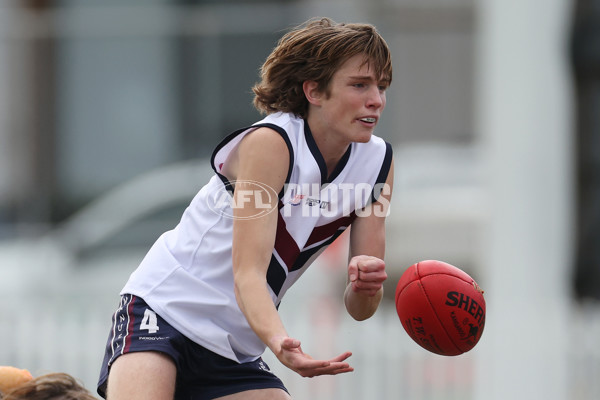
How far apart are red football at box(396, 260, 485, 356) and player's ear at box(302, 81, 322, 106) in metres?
0.74

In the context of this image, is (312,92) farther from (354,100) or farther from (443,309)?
(443,309)

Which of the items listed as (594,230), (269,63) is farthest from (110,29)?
(269,63)

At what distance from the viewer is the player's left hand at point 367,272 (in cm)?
315

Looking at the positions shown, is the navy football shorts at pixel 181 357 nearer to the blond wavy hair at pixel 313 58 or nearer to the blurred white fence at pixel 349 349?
the blond wavy hair at pixel 313 58

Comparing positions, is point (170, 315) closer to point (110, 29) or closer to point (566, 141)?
point (566, 141)

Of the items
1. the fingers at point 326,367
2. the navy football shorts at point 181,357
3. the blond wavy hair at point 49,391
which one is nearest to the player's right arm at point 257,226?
the fingers at point 326,367

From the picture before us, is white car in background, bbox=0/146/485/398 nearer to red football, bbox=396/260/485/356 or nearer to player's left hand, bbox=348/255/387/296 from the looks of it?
red football, bbox=396/260/485/356

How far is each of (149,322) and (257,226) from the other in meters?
0.53

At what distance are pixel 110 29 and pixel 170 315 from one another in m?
15.6

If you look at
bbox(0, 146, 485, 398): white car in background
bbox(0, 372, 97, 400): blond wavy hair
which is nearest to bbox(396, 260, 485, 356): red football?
bbox(0, 372, 97, 400): blond wavy hair

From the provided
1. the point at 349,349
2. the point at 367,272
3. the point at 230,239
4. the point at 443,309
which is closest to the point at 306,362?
the point at 367,272

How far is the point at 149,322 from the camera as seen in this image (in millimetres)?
3406

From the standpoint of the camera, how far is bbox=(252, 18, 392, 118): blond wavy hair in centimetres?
330

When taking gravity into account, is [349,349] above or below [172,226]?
below
